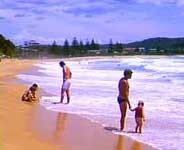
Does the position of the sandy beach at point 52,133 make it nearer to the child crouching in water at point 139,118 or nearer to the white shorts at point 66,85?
the child crouching in water at point 139,118

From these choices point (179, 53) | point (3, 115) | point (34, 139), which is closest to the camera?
point (34, 139)

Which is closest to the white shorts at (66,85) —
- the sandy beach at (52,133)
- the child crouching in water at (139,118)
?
the sandy beach at (52,133)

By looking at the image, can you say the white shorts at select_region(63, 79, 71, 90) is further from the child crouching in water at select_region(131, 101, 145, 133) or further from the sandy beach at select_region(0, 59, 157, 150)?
the child crouching in water at select_region(131, 101, 145, 133)

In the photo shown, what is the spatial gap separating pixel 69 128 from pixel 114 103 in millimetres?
5000

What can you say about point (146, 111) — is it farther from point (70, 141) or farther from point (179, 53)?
point (179, 53)

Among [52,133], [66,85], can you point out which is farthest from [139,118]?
[66,85]

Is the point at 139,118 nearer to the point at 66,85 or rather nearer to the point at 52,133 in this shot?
the point at 52,133

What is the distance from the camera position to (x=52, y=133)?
10430 millimetres

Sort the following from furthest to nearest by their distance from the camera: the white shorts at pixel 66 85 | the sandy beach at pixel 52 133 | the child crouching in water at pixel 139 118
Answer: the white shorts at pixel 66 85
the child crouching in water at pixel 139 118
the sandy beach at pixel 52 133

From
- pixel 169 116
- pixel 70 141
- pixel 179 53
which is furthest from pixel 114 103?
pixel 179 53

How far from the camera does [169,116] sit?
13.4 m

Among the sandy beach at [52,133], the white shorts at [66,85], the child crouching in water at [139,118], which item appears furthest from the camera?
the white shorts at [66,85]

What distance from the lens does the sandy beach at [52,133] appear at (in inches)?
362

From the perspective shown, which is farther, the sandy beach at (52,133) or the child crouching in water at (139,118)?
the child crouching in water at (139,118)
